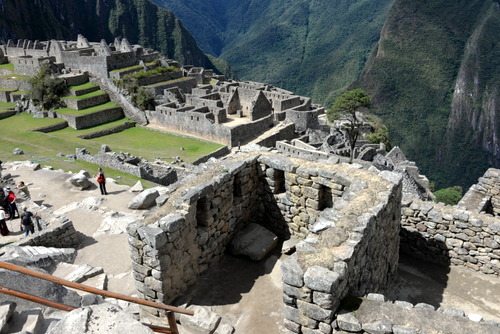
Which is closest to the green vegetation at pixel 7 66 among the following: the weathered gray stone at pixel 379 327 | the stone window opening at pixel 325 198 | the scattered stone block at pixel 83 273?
the scattered stone block at pixel 83 273

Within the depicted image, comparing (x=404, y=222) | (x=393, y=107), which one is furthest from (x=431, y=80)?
(x=404, y=222)

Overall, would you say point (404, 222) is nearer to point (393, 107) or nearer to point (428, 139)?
point (428, 139)

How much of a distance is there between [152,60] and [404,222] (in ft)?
130

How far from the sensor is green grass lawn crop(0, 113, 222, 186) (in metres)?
20.0

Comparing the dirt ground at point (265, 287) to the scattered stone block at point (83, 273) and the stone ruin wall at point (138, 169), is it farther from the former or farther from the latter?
the stone ruin wall at point (138, 169)

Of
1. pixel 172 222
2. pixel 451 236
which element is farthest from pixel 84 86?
pixel 451 236

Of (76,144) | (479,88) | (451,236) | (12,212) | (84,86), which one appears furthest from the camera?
(479,88)

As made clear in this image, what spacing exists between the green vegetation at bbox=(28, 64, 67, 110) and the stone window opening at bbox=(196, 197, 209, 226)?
3271cm

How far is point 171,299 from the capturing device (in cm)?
602

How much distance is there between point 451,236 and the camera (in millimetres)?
7352

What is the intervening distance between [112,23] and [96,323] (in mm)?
187818

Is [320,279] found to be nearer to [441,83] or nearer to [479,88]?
[441,83]

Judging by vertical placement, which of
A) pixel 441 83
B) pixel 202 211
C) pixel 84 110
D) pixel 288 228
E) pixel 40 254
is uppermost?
pixel 202 211

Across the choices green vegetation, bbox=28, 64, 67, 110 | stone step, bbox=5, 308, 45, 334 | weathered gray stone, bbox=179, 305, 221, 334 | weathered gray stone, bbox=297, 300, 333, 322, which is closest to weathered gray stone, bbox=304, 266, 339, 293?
weathered gray stone, bbox=297, 300, 333, 322
